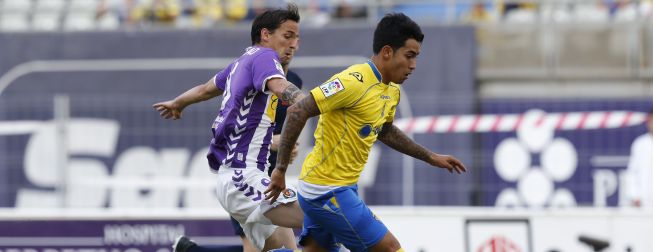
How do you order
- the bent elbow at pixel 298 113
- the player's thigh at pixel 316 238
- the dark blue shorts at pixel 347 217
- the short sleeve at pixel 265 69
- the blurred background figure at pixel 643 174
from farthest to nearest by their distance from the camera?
the blurred background figure at pixel 643 174
the player's thigh at pixel 316 238
the dark blue shorts at pixel 347 217
the short sleeve at pixel 265 69
the bent elbow at pixel 298 113

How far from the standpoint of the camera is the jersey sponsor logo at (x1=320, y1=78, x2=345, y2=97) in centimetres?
671

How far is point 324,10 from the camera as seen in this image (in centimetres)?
1597

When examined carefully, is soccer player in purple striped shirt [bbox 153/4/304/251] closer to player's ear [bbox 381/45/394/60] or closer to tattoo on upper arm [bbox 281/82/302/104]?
tattoo on upper arm [bbox 281/82/302/104]

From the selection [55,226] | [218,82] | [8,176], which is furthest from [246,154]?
[8,176]

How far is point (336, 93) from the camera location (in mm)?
6750

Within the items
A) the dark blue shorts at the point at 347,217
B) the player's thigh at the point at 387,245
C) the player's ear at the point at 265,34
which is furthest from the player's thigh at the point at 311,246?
the player's ear at the point at 265,34

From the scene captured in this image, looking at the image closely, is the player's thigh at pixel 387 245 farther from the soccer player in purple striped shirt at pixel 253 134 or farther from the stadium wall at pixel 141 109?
the stadium wall at pixel 141 109

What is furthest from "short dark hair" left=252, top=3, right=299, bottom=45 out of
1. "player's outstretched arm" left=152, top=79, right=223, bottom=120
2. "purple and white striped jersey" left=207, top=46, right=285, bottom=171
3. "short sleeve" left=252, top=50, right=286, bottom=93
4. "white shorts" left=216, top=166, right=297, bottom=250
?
"white shorts" left=216, top=166, right=297, bottom=250

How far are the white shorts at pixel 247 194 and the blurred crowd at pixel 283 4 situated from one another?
8.17 m

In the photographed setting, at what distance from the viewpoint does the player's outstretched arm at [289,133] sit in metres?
6.64

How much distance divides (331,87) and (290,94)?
0.76ft

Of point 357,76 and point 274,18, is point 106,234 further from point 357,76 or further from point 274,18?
point 357,76

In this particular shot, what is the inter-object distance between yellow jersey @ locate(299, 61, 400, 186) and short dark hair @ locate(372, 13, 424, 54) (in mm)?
151

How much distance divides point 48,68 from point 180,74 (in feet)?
5.80
